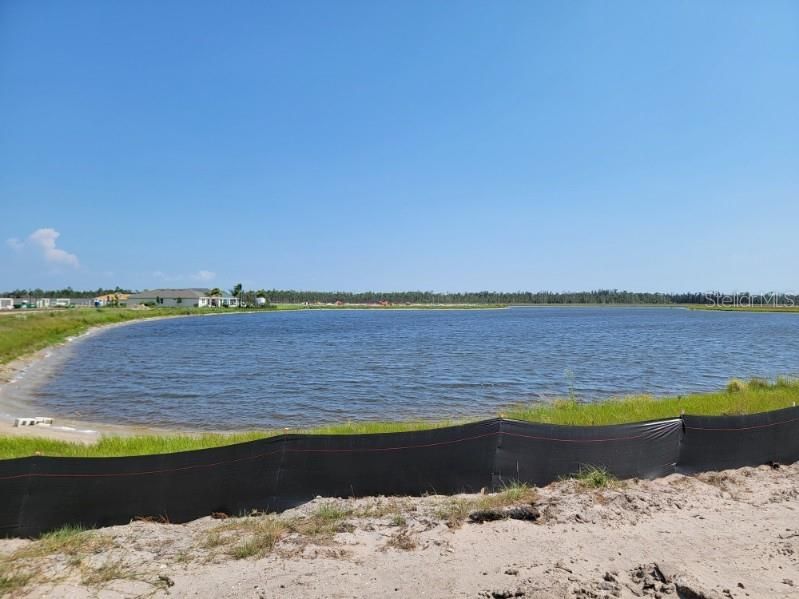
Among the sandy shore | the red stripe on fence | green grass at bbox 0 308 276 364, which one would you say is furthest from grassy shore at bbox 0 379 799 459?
green grass at bbox 0 308 276 364

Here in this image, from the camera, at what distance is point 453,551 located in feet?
22.2

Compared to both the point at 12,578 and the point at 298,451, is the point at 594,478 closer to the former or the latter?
the point at 298,451

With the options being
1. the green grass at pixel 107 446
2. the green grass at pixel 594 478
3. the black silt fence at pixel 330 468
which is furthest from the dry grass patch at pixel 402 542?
the green grass at pixel 107 446

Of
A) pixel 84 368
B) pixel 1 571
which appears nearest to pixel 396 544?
pixel 1 571

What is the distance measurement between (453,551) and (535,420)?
9.71 metres

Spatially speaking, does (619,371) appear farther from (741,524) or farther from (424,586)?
(424,586)

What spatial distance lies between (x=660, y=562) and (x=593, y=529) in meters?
1.10

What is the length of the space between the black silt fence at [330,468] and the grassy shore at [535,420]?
176 inches

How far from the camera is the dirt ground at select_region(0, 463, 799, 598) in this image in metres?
5.94

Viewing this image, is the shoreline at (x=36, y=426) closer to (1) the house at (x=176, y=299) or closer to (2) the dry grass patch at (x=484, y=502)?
(2) the dry grass patch at (x=484, y=502)

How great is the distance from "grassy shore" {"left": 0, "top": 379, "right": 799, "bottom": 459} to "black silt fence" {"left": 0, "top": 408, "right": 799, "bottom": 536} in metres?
4.46

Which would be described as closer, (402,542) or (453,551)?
(453,551)

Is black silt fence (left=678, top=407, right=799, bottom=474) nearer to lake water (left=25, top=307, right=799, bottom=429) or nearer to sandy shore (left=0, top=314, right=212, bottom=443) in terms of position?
lake water (left=25, top=307, right=799, bottom=429)

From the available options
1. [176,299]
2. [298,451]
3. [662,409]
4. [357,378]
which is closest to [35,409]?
[357,378]
